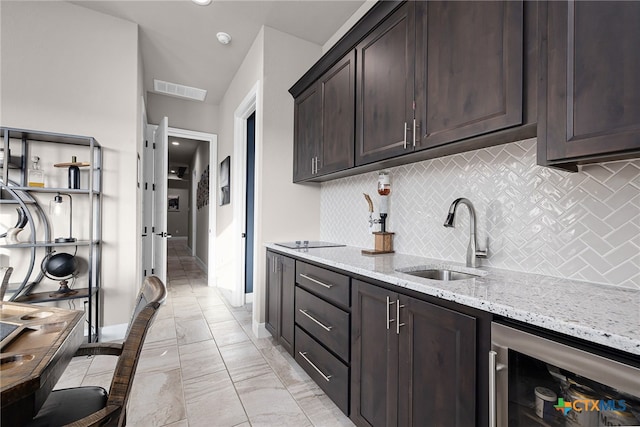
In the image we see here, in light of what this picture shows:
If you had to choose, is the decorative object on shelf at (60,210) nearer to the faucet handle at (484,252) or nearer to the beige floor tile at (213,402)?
the beige floor tile at (213,402)

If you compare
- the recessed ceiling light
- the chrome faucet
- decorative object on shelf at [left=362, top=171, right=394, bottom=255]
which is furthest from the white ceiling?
the chrome faucet

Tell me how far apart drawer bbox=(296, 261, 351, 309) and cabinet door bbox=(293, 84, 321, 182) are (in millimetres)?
961

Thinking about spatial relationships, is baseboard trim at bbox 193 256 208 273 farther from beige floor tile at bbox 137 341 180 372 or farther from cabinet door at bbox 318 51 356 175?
cabinet door at bbox 318 51 356 175

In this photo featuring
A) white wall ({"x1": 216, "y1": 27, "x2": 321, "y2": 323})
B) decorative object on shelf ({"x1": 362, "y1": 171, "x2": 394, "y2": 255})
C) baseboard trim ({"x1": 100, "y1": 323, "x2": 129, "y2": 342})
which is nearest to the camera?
decorative object on shelf ({"x1": 362, "y1": 171, "x2": 394, "y2": 255})

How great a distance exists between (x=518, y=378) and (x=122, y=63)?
3.78 meters

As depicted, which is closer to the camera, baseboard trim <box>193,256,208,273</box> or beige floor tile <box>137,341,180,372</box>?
beige floor tile <box>137,341,180,372</box>

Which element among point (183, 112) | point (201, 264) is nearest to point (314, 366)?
point (183, 112)

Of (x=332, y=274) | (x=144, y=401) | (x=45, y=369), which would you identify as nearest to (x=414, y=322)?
(x=332, y=274)

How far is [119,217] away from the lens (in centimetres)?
282

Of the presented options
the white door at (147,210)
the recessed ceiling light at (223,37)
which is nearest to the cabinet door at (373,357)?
the recessed ceiling light at (223,37)

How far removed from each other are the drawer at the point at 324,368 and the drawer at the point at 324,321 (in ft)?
0.18

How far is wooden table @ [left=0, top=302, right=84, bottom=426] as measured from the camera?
664 millimetres

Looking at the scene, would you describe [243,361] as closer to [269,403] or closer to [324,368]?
[269,403]

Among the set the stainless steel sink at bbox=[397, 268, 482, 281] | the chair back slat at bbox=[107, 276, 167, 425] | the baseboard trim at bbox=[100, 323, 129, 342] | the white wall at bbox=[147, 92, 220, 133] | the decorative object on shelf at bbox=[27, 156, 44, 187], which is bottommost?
the baseboard trim at bbox=[100, 323, 129, 342]
